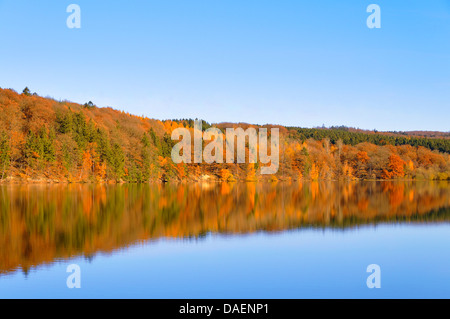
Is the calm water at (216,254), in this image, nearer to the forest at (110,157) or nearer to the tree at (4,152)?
the tree at (4,152)

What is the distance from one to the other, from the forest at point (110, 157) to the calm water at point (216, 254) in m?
36.5

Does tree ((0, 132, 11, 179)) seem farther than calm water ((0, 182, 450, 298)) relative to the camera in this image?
Yes

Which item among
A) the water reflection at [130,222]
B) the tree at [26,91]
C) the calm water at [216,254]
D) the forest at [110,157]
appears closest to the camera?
the calm water at [216,254]

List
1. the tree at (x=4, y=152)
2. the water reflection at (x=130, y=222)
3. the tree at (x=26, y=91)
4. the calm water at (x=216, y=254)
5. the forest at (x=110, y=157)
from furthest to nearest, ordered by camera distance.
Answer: the tree at (x=26, y=91) → the forest at (x=110, y=157) → the tree at (x=4, y=152) → the water reflection at (x=130, y=222) → the calm water at (x=216, y=254)

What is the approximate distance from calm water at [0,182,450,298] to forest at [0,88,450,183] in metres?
36.5

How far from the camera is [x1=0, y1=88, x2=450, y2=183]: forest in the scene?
56.7 metres

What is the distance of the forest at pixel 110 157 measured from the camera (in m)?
56.7

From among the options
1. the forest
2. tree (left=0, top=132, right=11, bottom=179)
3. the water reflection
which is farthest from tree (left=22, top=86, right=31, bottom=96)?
the water reflection

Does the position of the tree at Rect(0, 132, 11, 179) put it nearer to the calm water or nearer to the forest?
the forest

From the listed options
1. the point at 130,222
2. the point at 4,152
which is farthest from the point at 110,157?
the point at 130,222

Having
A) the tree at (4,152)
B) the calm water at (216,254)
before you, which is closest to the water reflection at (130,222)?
the calm water at (216,254)

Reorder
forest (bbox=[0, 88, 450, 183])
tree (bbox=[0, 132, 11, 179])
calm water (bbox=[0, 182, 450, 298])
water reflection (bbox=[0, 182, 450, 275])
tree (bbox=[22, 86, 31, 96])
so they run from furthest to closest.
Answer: tree (bbox=[22, 86, 31, 96]) < forest (bbox=[0, 88, 450, 183]) < tree (bbox=[0, 132, 11, 179]) < water reflection (bbox=[0, 182, 450, 275]) < calm water (bbox=[0, 182, 450, 298])
